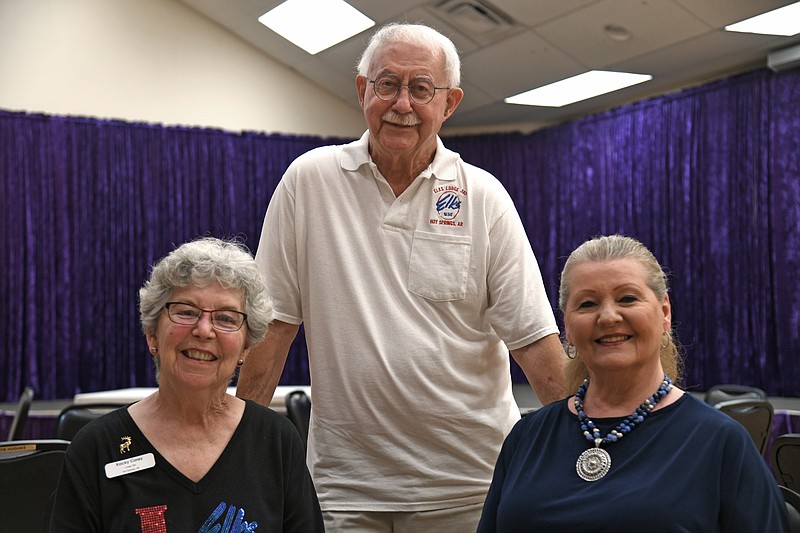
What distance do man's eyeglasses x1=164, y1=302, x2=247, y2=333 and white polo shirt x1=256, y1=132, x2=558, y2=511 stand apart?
228mm

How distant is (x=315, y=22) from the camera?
8.74m

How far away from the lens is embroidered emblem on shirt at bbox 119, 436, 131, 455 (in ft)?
5.84

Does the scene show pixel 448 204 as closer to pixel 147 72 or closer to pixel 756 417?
pixel 756 417

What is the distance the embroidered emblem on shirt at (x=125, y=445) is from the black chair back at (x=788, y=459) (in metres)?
2.15

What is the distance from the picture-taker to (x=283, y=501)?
1855 millimetres

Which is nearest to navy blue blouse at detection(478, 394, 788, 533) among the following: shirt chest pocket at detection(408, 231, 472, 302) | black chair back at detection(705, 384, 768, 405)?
shirt chest pocket at detection(408, 231, 472, 302)

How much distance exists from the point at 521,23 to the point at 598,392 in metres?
6.34

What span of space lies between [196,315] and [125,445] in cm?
31

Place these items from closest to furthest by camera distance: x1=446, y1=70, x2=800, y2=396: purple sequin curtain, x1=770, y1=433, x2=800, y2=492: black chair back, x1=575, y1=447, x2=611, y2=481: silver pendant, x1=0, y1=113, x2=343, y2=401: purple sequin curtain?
x1=575, y1=447, x2=611, y2=481: silver pendant
x1=770, y1=433, x2=800, y2=492: black chair back
x1=446, y1=70, x2=800, y2=396: purple sequin curtain
x1=0, y1=113, x2=343, y2=401: purple sequin curtain

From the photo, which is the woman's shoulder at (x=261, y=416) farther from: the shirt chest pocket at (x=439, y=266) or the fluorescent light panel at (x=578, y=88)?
the fluorescent light panel at (x=578, y=88)

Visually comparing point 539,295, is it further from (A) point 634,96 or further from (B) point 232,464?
(A) point 634,96

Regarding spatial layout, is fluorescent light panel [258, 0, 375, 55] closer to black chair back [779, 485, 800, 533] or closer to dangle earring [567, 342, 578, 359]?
dangle earring [567, 342, 578, 359]

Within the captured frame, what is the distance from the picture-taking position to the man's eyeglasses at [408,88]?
2094 millimetres

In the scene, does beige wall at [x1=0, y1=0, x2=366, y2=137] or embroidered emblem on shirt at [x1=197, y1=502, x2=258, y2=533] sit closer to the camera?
embroidered emblem on shirt at [x1=197, y1=502, x2=258, y2=533]
